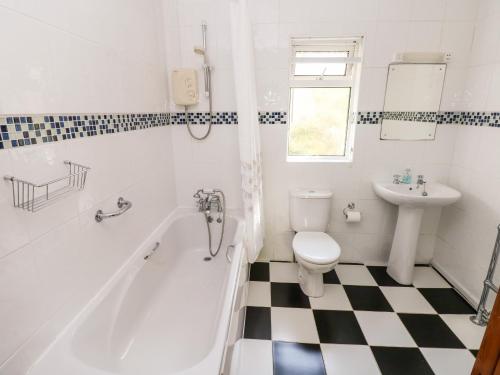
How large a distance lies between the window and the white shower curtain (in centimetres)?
46

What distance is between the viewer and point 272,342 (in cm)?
165

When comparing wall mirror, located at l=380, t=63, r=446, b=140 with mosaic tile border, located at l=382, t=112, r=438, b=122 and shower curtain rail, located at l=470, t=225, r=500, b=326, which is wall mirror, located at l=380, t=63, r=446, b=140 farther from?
shower curtain rail, located at l=470, t=225, r=500, b=326

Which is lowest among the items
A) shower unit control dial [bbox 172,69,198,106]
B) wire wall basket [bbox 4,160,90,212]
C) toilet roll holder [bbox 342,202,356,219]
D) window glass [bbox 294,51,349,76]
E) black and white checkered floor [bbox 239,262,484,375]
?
black and white checkered floor [bbox 239,262,484,375]

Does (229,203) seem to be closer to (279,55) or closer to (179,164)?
(179,164)

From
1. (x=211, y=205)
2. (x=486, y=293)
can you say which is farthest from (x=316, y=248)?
(x=486, y=293)

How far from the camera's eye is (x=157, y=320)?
64.2 inches

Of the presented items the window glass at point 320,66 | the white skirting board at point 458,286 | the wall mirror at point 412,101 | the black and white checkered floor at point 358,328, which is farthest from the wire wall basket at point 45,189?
the white skirting board at point 458,286

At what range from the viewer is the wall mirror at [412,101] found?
204 centimetres

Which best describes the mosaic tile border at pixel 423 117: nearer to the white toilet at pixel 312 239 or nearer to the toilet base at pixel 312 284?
the white toilet at pixel 312 239

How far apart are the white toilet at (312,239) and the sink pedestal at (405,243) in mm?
567

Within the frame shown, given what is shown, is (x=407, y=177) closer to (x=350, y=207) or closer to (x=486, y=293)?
(x=350, y=207)

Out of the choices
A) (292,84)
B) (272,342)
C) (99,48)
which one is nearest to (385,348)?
(272,342)

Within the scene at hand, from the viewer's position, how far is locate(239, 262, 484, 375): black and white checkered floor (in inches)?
59.2

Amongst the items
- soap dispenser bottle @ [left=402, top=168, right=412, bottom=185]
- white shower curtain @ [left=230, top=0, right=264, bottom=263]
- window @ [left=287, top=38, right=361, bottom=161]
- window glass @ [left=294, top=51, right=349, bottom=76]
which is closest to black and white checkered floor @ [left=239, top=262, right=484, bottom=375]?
white shower curtain @ [left=230, top=0, right=264, bottom=263]
